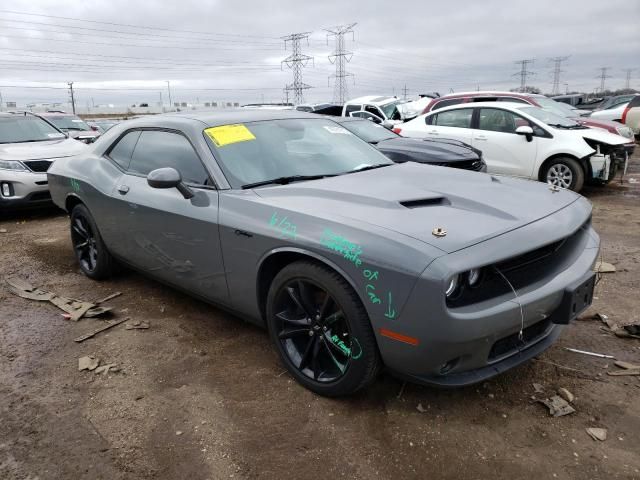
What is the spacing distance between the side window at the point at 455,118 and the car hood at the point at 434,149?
49.7 inches

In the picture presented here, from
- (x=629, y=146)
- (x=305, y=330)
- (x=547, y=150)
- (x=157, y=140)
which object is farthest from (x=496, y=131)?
(x=305, y=330)

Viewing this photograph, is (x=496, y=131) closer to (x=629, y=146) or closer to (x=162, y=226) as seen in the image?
(x=629, y=146)

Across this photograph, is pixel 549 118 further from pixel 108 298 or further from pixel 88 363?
A: pixel 88 363

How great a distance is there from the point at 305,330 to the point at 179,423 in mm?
807

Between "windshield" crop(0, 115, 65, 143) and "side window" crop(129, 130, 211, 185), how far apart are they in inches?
216

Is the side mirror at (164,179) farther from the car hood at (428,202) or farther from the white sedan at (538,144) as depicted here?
the white sedan at (538,144)

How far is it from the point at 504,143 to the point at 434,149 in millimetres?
1918

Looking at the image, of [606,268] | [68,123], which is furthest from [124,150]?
[68,123]

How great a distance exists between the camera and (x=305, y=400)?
279cm

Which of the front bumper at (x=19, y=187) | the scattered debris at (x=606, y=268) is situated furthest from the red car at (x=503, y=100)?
the front bumper at (x=19, y=187)

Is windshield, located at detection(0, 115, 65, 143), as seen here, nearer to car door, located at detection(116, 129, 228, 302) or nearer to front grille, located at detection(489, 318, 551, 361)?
car door, located at detection(116, 129, 228, 302)

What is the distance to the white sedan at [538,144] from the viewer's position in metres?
8.03

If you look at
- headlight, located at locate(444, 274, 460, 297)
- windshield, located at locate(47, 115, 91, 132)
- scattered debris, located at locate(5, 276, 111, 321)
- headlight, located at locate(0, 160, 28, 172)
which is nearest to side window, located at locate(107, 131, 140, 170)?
scattered debris, located at locate(5, 276, 111, 321)

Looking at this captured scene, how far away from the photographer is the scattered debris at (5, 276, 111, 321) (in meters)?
4.05
